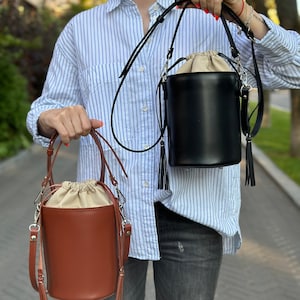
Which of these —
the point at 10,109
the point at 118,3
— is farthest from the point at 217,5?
the point at 10,109

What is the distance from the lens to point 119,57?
1772 mm

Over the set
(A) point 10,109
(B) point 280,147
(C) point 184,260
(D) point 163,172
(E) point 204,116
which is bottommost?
(B) point 280,147

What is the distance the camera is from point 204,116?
1562 mm

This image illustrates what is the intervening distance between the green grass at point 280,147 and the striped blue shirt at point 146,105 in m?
6.80

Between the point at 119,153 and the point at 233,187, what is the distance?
41 centimetres

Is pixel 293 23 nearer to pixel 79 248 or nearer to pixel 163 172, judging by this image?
pixel 163 172

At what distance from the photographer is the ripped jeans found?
5.78 ft

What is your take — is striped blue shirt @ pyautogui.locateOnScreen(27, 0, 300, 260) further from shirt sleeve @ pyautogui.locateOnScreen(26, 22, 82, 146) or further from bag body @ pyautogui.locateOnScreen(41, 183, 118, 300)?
bag body @ pyautogui.locateOnScreen(41, 183, 118, 300)

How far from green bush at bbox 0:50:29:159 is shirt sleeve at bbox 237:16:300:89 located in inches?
376

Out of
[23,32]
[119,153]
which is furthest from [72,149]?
[119,153]

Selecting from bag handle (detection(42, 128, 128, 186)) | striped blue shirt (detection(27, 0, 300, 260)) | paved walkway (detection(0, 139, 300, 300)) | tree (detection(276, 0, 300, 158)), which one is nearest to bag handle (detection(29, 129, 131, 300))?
bag handle (detection(42, 128, 128, 186))

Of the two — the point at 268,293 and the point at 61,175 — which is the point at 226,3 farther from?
the point at 61,175

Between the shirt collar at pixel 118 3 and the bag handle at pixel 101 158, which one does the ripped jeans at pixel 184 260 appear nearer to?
the bag handle at pixel 101 158

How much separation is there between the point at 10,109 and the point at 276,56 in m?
10.3
